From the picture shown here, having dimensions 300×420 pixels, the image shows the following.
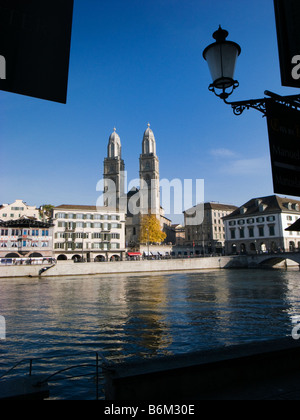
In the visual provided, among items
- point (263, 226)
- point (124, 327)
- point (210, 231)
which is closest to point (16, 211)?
point (263, 226)

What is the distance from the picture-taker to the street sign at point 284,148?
4.40 metres

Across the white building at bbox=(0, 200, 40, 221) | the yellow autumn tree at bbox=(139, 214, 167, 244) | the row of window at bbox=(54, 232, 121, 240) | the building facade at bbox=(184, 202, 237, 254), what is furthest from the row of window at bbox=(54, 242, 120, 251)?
the building facade at bbox=(184, 202, 237, 254)

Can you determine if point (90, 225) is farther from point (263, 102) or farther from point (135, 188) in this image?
point (263, 102)

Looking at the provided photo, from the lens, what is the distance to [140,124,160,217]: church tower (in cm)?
11654

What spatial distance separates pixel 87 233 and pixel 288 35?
7566cm

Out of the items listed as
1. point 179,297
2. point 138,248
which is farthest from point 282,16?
point 138,248

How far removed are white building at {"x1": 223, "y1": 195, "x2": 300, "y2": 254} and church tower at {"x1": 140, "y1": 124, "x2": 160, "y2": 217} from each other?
127 ft

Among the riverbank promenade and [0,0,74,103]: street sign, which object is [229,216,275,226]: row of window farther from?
[0,0,74,103]: street sign

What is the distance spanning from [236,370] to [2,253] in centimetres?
6855

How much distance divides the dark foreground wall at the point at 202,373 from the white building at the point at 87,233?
70.1 m

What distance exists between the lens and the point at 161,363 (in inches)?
142

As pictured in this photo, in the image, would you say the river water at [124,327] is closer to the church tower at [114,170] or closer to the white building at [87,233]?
the white building at [87,233]

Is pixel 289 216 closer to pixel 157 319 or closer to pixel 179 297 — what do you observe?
pixel 179 297

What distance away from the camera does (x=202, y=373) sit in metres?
3.58
